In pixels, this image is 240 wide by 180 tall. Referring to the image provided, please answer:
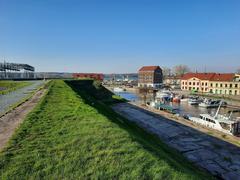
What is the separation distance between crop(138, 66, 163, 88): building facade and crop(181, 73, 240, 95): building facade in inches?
780

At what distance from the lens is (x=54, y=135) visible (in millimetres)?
7270

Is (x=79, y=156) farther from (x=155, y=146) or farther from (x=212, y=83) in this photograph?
(x=212, y=83)

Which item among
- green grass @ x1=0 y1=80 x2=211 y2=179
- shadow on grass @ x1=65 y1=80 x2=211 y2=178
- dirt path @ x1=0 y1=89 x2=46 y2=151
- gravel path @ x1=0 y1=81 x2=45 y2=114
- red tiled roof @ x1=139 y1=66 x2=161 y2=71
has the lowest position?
shadow on grass @ x1=65 y1=80 x2=211 y2=178

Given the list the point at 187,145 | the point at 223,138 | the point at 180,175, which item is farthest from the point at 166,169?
the point at 223,138

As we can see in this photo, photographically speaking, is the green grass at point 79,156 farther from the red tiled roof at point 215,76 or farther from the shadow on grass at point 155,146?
the red tiled roof at point 215,76

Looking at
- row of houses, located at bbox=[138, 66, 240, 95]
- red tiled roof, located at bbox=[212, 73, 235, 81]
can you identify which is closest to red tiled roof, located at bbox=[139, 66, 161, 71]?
row of houses, located at bbox=[138, 66, 240, 95]

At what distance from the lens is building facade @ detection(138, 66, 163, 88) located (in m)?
92.8

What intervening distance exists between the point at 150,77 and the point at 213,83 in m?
36.0

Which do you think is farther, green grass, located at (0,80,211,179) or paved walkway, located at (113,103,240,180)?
paved walkway, located at (113,103,240,180)

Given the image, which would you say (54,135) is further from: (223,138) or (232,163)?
(223,138)

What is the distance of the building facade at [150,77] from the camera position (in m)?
92.8

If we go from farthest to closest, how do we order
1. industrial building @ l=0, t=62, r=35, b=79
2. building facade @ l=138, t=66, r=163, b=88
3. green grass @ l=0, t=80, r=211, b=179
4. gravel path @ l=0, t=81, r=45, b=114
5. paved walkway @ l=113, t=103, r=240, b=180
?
building facade @ l=138, t=66, r=163, b=88, industrial building @ l=0, t=62, r=35, b=79, gravel path @ l=0, t=81, r=45, b=114, paved walkway @ l=113, t=103, r=240, b=180, green grass @ l=0, t=80, r=211, b=179

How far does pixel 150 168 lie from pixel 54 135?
13.2 ft

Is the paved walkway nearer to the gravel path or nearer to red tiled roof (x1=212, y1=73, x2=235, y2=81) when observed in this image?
the gravel path
